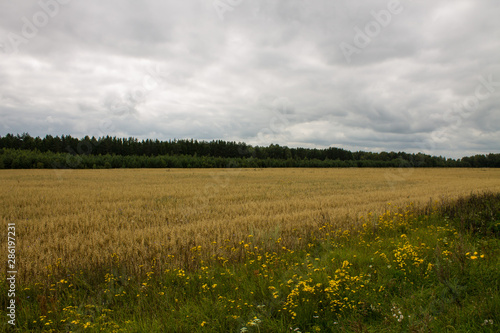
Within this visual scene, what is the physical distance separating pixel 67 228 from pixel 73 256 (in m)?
3.49

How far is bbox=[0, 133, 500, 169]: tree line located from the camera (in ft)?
200

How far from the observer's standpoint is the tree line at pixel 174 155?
200 ft

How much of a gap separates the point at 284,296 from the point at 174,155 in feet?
264

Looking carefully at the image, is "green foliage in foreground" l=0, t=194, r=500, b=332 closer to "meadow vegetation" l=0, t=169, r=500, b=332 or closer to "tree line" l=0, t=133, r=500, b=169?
"meadow vegetation" l=0, t=169, r=500, b=332

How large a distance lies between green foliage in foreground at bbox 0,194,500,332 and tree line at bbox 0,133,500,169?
213ft

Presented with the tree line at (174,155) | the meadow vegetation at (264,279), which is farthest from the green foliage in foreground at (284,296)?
the tree line at (174,155)

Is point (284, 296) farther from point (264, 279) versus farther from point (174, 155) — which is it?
point (174, 155)

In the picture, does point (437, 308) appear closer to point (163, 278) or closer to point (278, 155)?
point (163, 278)

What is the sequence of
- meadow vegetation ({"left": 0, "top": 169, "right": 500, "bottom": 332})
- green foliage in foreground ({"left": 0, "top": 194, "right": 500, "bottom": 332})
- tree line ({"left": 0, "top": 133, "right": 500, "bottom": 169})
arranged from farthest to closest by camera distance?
1. tree line ({"left": 0, "top": 133, "right": 500, "bottom": 169})
2. meadow vegetation ({"left": 0, "top": 169, "right": 500, "bottom": 332})
3. green foliage in foreground ({"left": 0, "top": 194, "right": 500, "bottom": 332})

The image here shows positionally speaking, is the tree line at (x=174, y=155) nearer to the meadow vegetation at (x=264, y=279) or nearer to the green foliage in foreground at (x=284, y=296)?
the meadow vegetation at (x=264, y=279)

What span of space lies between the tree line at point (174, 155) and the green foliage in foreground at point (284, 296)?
6492cm

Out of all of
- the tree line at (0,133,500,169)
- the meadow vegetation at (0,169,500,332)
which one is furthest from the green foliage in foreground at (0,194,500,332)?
the tree line at (0,133,500,169)

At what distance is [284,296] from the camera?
4.40 metres

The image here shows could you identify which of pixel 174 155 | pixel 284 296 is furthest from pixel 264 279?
pixel 174 155
